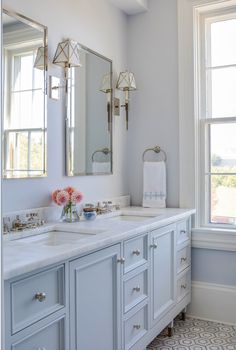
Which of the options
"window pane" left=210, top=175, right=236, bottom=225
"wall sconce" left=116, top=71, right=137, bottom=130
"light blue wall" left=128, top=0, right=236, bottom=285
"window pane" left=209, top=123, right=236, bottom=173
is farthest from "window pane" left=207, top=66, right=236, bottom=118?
"wall sconce" left=116, top=71, right=137, bottom=130

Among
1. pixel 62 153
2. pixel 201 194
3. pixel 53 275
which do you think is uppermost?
pixel 62 153

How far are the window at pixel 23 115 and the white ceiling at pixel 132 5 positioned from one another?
3.89 feet

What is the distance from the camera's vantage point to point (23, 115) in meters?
2.06

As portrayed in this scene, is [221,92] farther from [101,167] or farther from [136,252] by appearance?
[136,252]

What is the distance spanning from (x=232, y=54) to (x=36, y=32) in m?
1.62

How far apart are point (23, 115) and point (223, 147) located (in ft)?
5.49

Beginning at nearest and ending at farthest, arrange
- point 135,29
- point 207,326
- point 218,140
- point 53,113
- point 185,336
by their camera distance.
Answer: point 53,113 → point 185,336 → point 207,326 → point 218,140 → point 135,29

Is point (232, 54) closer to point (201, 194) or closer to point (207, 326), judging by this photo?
point (201, 194)

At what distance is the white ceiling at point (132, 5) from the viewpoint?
2979 millimetres

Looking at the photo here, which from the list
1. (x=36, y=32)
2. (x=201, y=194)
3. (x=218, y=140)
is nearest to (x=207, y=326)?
(x=201, y=194)

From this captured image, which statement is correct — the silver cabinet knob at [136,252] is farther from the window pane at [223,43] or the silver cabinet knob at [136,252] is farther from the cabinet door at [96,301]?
the window pane at [223,43]

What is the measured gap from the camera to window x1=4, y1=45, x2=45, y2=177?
6.46ft

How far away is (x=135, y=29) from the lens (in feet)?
10.5

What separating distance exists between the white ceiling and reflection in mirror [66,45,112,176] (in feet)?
1.66
